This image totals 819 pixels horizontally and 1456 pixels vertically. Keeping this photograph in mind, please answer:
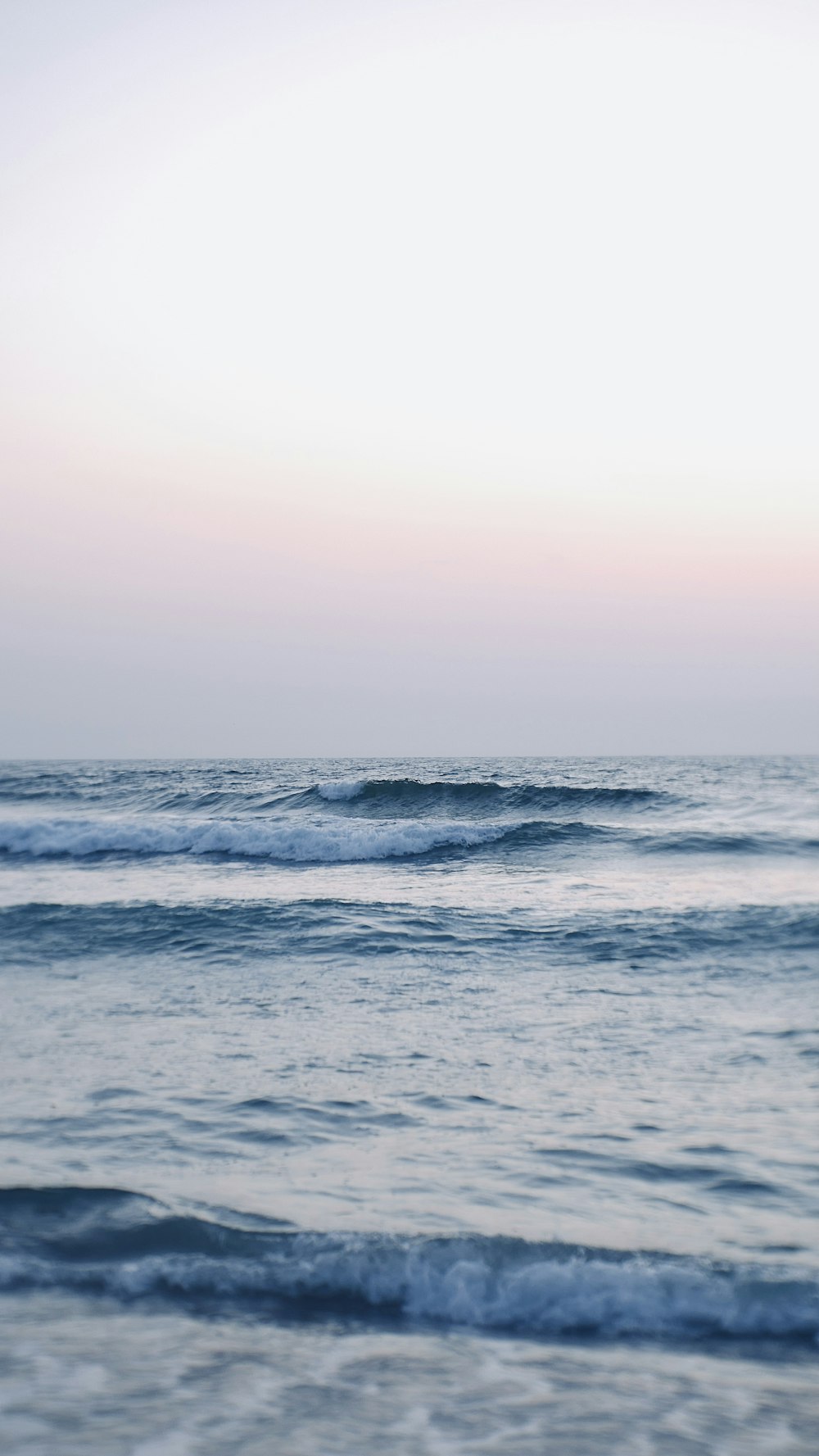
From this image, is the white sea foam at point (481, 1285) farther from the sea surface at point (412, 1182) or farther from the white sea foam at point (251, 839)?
the white sea foam at point (251, 839)

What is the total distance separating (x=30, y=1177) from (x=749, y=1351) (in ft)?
12.3

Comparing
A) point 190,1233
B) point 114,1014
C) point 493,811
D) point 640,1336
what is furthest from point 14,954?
point 493,811

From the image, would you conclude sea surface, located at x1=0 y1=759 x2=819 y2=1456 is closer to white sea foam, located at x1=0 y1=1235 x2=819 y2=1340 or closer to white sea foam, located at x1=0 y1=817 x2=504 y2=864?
white sea foam, located at x1=0 y1=1235 x2=819 y2=1340

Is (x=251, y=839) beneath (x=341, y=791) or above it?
beneath

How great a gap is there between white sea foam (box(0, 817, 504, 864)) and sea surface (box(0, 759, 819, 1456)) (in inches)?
288

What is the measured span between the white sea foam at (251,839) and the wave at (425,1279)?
15.0 metres

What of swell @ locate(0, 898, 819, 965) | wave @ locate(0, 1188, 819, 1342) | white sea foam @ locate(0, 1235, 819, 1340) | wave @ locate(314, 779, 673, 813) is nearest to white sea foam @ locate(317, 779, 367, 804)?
wave @ locate(314, 779, 673, 813)

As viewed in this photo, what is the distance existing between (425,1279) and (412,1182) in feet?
3.07

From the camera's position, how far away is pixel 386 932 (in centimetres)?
1184

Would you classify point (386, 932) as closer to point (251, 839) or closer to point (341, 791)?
point (251, 839)

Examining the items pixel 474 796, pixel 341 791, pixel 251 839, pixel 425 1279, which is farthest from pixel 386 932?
pixel 341 791

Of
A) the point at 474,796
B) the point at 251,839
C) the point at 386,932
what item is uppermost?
the point at 474,796

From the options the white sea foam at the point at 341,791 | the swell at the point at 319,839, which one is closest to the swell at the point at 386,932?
the swell at the point at 319,839

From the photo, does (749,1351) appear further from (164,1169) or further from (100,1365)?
(164,1169)
